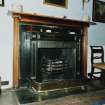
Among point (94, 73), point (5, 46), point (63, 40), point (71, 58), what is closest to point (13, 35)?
point (5, 46)

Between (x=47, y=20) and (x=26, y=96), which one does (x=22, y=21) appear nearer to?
(x=47, y=20)

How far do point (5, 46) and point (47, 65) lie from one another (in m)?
0.92

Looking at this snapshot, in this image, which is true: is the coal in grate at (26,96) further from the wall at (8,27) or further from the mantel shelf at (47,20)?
the mantel shelf at (47,20)

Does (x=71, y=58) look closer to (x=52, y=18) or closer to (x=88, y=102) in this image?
(x=52, y=18)

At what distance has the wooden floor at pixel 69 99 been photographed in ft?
7.63

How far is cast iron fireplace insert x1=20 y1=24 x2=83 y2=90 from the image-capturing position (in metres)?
3.05

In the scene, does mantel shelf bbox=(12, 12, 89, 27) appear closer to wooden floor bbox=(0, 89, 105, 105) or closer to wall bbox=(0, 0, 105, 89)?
wall bbox=(0, 0, 105, 89)

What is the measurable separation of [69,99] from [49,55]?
1.18 meters

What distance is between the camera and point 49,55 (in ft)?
11.2

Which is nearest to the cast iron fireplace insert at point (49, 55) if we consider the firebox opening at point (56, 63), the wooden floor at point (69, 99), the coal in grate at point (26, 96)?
the firebox opening at point (56, 63)

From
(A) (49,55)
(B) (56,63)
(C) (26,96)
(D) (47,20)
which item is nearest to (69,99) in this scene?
(C) (26,96)

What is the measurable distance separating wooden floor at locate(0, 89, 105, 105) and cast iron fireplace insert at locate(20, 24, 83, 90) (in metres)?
0.36

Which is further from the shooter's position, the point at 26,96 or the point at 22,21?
the point at 22,21

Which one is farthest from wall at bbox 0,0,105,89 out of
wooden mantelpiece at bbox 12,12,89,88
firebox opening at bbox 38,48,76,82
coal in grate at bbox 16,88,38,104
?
firebox opening at bbox 38,48,76,82
